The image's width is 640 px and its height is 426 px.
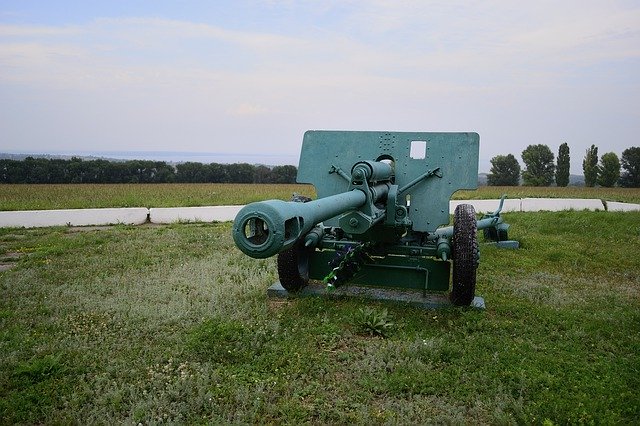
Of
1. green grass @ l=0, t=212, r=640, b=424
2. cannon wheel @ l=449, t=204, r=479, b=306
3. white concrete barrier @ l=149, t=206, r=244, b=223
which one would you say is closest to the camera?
green grass @ l=0, t=212, r=640, b=424

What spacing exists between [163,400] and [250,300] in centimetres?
227

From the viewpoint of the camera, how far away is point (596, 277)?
739 cm

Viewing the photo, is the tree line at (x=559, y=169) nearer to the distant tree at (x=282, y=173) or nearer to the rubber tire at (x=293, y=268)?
the distant tree at (x=282, y=173)

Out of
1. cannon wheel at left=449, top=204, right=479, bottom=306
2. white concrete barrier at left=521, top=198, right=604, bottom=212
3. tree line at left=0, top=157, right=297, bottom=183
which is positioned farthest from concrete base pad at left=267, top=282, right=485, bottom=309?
tree line at left=0, top=157, right=297, bottom=183

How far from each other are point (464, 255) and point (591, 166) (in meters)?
42.1

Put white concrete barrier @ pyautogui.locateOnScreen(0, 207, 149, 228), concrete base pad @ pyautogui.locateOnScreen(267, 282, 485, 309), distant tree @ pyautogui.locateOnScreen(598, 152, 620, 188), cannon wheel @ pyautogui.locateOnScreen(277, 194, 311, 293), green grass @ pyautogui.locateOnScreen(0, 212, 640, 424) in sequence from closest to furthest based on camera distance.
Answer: green grass @ pyautogui.locateOnScreen(0, 212, 640, 424)
concrete base pad @ pyautogui.locateOnScreen(267, 282, 485, 309)
cannon wheel @ pyautogui.locateOnScreen(277, 194, 311, 293)
white concrete barrier @ pyautogui.locateOnScreen(0, 207, 149, 228)
distant tree @ pyautogui.locateOnScreen(598, 152, 620, 188)

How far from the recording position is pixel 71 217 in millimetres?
11938

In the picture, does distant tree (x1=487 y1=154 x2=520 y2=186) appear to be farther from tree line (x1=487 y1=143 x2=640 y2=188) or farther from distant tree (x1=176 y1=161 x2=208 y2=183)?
distant tree (x1=176 y1=161 x2=208 y2=183)

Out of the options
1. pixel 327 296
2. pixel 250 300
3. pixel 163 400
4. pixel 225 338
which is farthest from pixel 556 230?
pixel 163 400

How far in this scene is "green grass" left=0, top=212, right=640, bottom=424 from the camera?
3.65 m

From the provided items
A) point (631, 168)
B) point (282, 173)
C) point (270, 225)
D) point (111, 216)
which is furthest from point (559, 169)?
point (270, 225)

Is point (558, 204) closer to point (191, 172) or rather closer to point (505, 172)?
point (191, 172)

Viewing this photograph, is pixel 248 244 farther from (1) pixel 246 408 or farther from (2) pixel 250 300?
(2) pixel 250 300

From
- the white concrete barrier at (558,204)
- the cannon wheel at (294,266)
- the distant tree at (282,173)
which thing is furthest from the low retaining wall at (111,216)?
the distant tree at (282,173)
